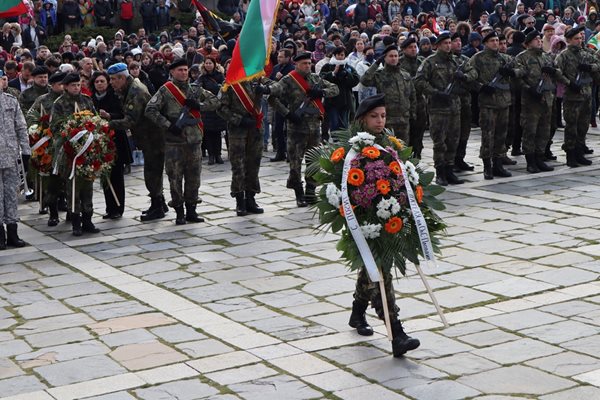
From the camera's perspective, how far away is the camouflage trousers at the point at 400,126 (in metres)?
14.7

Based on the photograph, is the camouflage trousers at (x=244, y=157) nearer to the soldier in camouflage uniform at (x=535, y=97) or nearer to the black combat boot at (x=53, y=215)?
the black combat boot at (x=53, y=215)

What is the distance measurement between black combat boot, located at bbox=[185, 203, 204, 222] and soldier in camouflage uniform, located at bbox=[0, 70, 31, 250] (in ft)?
6.72

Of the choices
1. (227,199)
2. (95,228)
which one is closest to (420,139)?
(227,199)

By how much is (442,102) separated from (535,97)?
1563mm

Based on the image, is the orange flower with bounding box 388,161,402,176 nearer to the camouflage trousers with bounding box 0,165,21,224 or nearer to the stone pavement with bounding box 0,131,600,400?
the stone pavement with bounding box 0,131,600,400

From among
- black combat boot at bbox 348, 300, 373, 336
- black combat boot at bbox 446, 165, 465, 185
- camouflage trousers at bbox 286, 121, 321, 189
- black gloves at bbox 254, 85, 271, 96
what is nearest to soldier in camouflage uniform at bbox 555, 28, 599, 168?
black combat boot at bbox 446, 165, 465, 185

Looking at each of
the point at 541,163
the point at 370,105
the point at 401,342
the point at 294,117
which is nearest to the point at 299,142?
the point at 294,117

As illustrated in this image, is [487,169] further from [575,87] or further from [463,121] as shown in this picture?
[575,87]

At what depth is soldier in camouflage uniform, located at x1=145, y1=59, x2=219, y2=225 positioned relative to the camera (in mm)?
13117

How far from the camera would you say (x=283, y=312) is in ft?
30.6

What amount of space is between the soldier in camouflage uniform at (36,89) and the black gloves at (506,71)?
6.28 metres

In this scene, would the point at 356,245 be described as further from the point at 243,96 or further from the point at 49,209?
the point at 49,209

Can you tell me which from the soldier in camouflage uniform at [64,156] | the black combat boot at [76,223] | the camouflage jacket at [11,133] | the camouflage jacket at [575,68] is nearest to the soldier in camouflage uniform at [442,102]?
the camouflage jacket at [575,68]

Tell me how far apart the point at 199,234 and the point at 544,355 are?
225 inches
